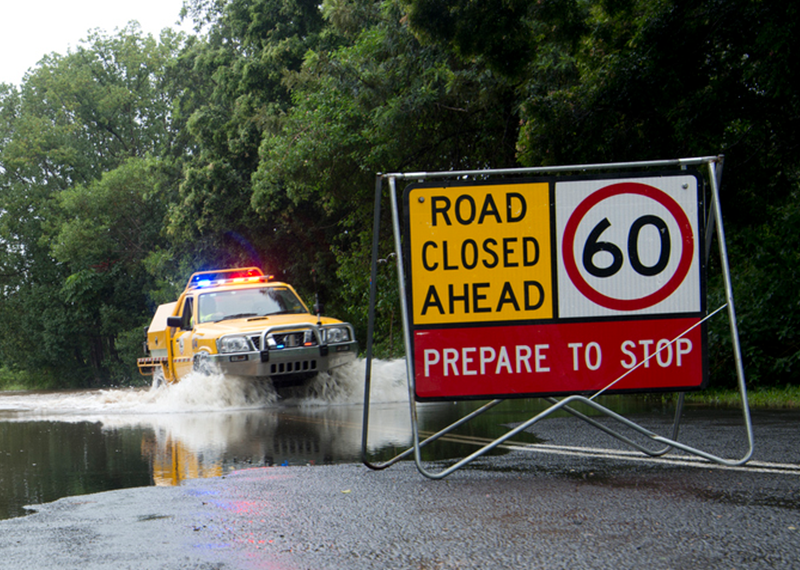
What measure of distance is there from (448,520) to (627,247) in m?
2.61

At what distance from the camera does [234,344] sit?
14.1 meters

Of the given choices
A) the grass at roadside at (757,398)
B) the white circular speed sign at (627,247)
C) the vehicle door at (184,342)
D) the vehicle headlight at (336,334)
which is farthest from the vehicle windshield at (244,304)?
the white circular speed sign at (627,247)

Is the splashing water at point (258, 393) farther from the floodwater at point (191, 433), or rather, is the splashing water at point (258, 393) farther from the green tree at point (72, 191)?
the green tree at point (72, 191)

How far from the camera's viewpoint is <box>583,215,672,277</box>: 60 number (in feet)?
21.8

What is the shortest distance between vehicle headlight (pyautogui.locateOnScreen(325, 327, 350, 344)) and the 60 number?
27.8ft

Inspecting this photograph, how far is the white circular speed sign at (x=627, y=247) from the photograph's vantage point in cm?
664

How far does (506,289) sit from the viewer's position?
6617mm

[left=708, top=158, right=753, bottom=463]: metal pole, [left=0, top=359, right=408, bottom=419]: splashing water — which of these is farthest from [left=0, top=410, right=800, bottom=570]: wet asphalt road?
[left=0, top=359, right=408, bottom=419]: splashing water

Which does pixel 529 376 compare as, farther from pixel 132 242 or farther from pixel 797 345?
pixel 132 242

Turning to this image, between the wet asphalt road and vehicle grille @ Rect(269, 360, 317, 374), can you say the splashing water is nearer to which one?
vehicle grille @ Rect(269, 360, 317, 374)

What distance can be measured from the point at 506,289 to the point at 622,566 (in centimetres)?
285

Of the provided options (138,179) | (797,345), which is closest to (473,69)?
(797,345)

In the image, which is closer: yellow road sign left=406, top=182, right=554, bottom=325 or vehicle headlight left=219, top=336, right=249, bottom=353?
yellow road sign left=406, top=182, right=554, bottom=325

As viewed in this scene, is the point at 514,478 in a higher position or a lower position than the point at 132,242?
lower
